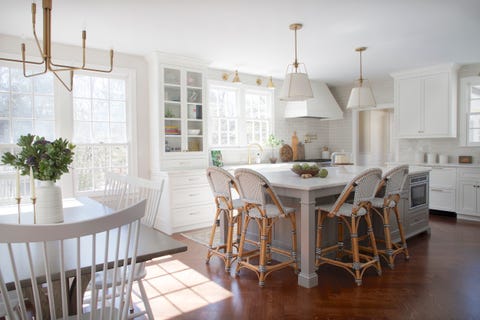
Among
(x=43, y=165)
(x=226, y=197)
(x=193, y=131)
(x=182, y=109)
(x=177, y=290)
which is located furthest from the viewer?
(x=193, y=131)

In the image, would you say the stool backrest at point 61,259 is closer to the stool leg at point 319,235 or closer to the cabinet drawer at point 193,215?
the stool leg at point 319,235

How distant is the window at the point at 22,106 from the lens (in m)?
4.25

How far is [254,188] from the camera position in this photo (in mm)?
3062

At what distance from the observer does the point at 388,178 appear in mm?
3404

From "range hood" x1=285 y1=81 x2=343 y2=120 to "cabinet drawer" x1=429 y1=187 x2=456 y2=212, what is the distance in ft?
7.98

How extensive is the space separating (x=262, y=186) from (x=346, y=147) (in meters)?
5.34

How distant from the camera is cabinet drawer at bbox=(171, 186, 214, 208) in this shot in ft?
16.5

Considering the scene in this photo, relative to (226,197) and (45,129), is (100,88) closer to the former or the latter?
(45,129)

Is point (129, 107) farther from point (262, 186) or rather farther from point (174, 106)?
point (262, 186)

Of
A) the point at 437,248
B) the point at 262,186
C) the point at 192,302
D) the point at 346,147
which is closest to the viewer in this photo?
the point at 192,302

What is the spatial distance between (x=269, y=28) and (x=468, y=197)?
14.3ft

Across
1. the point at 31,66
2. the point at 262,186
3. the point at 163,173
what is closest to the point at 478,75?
the point at 262,186

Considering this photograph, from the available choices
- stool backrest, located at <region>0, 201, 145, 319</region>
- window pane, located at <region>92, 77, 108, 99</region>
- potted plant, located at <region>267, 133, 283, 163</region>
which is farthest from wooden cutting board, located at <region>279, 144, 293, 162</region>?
stool backrest, located at <region>0, 201, 145, 319</region>

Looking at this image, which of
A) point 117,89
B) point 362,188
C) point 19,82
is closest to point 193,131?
point 117,89
